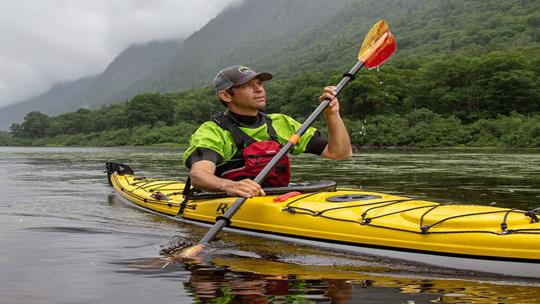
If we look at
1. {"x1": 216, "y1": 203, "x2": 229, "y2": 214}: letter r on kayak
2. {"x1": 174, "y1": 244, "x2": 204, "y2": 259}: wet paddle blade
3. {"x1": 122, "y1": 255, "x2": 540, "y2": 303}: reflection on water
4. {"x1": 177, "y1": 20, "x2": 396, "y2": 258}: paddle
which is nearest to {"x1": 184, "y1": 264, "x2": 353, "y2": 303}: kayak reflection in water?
{"x1": 122, "y1": 255, "x2": 540, "y2": 303}: reflection on water

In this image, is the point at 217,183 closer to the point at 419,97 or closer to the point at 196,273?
the point at 196,273

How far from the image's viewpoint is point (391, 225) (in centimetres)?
479

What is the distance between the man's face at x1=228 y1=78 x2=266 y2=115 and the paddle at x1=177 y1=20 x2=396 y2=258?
533mm

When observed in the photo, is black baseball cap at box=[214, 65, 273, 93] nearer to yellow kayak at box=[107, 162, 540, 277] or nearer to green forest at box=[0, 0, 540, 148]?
yellow kayak at box=[107, 162, 540, 277]

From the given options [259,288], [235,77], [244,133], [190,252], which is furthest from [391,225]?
[235,77]

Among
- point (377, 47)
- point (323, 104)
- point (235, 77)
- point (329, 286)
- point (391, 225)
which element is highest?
point (377, 47)

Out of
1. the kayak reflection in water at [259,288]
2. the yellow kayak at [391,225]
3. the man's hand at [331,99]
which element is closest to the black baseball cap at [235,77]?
the man's hand at [331,99]

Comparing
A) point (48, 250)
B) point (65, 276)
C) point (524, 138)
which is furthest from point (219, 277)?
point (524, 138)

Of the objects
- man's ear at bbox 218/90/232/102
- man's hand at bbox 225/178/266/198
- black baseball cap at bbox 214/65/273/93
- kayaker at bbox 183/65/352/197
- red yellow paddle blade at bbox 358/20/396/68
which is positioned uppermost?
red yellow paddle blade at bbox 358/20/396/68

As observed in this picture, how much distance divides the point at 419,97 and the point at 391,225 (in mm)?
60275

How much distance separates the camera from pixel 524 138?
41.0 meters

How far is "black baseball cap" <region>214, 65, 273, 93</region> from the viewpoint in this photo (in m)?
5.91

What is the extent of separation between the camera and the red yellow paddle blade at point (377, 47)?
23.9 ft

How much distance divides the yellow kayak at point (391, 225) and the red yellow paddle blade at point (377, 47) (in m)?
1.92
